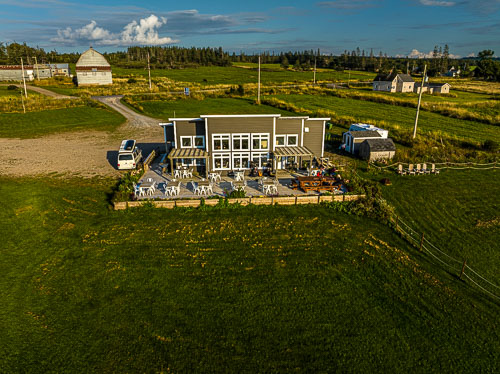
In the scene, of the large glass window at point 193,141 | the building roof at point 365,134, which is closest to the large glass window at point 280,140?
the large glass window at point 193,141

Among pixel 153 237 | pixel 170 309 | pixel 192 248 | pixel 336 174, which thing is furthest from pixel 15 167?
pixel 336 174

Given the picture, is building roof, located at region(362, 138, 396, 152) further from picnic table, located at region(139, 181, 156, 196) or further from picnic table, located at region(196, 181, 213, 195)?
picnic table, located at region(139, 181, 156, 196)

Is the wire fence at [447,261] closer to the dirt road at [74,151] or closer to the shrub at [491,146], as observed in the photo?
the dirt road at [74,151]

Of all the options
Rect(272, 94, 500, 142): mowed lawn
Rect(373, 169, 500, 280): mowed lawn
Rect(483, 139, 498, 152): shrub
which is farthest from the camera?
Rect(272, 94, 500, 142): mowed lawn

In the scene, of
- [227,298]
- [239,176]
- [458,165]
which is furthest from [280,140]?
[458,165]

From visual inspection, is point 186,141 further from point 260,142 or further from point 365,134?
point 365,134

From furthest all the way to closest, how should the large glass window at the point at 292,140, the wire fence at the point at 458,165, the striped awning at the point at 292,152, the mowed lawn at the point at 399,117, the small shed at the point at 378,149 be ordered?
1. the mowed lawn at the point at 399,117
2. the small shed at the point at 378,149
3. the wire fence at the point at 458,165
4. the large glass window at the point at 292,140
5. the striped awning at the point at 292,152

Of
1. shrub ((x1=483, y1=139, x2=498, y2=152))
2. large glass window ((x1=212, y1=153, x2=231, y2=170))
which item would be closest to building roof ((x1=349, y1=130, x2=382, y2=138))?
shrub ((x1=483, y1=139, x2=498, y2=152))
